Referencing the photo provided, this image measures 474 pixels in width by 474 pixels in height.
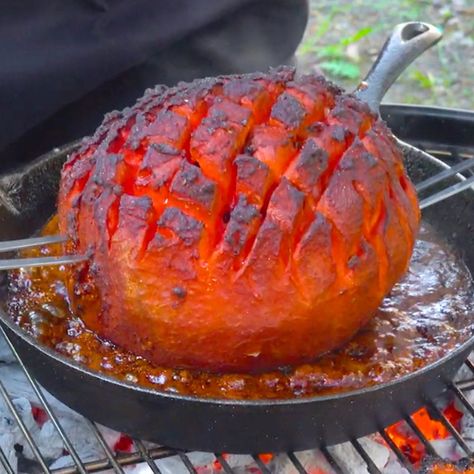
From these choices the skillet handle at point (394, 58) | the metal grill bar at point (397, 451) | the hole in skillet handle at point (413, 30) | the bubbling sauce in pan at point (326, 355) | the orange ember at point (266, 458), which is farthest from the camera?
the hole in skillet handle at point (413, 30)

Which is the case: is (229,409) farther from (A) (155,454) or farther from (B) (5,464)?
(B) (5,464)

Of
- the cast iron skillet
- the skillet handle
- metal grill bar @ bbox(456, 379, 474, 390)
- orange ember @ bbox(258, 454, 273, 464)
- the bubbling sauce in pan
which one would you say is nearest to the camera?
the cast iron skillet

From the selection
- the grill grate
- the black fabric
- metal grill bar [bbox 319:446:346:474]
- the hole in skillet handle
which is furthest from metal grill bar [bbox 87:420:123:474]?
the hole in skillet handle

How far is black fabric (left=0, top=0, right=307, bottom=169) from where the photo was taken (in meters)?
2.63

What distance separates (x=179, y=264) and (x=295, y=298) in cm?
26

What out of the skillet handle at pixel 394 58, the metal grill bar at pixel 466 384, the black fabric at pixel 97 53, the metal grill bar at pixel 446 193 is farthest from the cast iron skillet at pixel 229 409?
the black fabric at pixel 97 53

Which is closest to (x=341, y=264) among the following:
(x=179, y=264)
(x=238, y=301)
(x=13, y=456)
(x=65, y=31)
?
(x=238, y=301)

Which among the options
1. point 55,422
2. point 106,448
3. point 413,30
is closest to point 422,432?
point 106,448

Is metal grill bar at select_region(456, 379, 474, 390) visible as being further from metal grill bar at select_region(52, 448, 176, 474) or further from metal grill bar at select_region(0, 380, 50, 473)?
metal grill bar at select_region(0, 380, 50, 473)

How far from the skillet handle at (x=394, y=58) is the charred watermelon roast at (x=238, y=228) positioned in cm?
46

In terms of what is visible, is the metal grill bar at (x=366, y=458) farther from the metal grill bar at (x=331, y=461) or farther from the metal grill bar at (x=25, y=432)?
the metal grill bar at (x=25, y=432)

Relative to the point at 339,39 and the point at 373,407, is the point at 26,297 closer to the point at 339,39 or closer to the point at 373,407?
the point at 373,407

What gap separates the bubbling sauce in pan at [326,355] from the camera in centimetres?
188

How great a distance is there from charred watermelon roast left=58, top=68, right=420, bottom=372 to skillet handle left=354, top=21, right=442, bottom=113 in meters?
0.46
